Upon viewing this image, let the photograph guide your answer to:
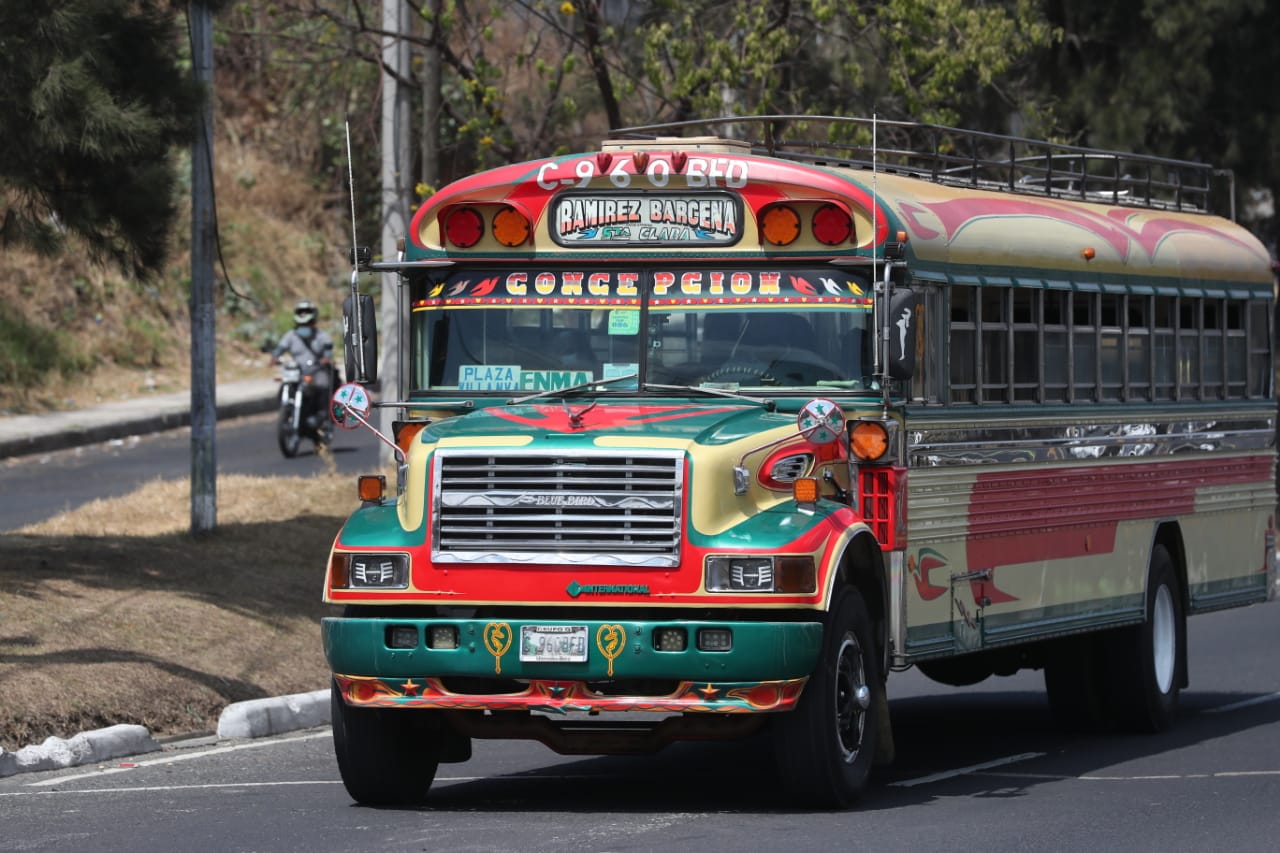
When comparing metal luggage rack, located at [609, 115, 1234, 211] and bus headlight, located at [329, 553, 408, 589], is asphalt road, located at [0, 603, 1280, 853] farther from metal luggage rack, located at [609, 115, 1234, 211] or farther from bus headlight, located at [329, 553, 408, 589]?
metal luggage rack, located at [609, 115, 1234, 211]

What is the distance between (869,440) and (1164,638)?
173 inches

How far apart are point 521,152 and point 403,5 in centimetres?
229

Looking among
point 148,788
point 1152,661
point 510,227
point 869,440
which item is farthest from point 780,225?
point 1152,661

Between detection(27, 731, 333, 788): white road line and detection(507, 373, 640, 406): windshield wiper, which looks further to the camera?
detection(27, 731, 333, 788): white road line

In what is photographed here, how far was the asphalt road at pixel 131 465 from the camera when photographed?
22422 millimetres

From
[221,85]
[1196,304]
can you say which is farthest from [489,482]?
[221,85]

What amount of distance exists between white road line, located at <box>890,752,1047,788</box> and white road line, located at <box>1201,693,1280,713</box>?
256cm

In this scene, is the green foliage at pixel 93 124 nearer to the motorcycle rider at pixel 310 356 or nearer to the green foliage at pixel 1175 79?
the motorcycle rider at pixel 310 356

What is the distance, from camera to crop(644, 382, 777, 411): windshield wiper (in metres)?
9.55

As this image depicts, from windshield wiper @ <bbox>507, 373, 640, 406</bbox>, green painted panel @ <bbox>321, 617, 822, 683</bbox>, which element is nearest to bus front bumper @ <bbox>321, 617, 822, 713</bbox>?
green painted panel @ <bbox>321, 617, 822, 683</bbox>

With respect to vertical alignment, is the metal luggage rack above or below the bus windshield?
above

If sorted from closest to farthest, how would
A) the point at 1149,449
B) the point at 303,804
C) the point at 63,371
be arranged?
the point at 303,804 < the point at 1149,449 < the point at 63,371

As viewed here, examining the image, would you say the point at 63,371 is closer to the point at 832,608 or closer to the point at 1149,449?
the point at 1149,449

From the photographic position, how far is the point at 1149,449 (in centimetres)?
1269
